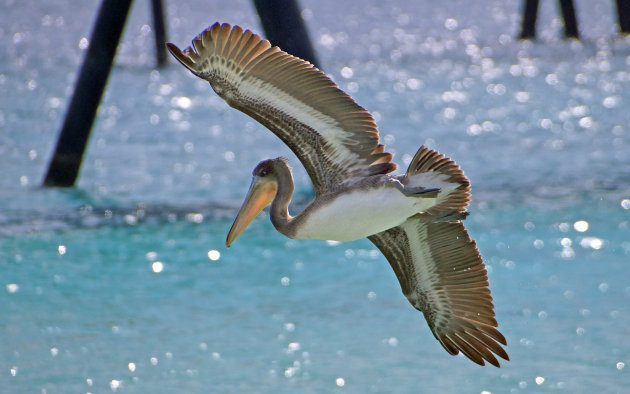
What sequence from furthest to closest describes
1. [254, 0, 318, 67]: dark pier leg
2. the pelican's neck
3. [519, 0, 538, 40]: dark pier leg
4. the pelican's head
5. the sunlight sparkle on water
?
[519, 0, 538, 40]: dark pier leg → the sunlight sparkle on water → [254, 0, 318, 67]: dark pier leg → the pelican's head → the pelican's neck

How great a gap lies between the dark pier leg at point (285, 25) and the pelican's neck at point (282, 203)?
5.11m

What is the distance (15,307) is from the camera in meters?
9.24

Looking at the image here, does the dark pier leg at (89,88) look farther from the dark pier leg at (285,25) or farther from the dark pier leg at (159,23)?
the dark pier leg at (159,23)

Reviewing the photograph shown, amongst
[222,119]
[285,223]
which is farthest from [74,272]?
[222,119]

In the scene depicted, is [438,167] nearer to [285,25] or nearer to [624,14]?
[285,25]

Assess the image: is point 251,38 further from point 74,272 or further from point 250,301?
point 74,272

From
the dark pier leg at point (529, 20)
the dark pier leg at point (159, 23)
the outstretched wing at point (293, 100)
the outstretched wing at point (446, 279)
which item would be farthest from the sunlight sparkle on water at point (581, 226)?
the dark pier leg at point (529, 20)

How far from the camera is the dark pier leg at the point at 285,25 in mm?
10469

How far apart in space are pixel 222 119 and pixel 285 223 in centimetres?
1285

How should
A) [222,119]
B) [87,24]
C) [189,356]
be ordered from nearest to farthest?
[189,356]
[222,119]
[87,24]

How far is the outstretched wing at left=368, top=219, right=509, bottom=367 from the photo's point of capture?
220 inches

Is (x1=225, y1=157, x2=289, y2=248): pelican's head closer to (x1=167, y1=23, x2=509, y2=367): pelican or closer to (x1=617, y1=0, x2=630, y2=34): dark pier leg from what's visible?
(x1=167, y1=23, x2=509, y2=367): pelican

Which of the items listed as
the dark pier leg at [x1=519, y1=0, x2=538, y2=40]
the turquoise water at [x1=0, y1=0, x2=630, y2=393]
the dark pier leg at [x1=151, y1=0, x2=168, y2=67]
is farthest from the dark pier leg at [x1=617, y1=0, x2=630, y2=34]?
the dark pier leg at [x1=151, y1=0, x2=168, y2=67]

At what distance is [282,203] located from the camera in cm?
541
